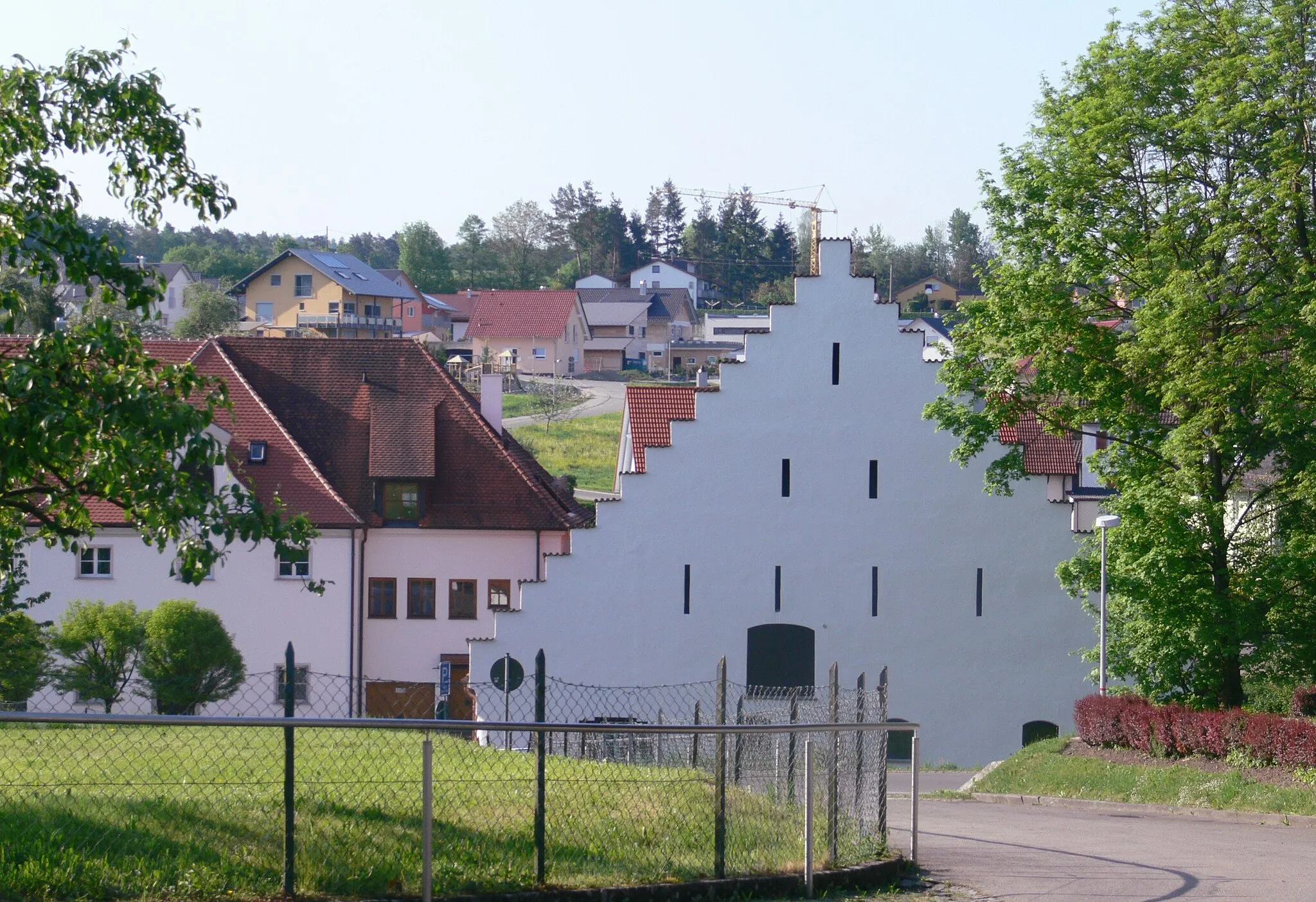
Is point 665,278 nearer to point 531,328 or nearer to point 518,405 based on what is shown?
point 531,328

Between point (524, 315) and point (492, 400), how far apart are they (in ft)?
213

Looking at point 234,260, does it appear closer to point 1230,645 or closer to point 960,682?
point 960,682

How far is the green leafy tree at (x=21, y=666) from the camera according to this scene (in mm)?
22245

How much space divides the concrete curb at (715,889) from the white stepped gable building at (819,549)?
83.6ft

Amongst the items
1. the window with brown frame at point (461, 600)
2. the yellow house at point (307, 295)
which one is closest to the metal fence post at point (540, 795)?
the window with brown frame at point (461, 600)

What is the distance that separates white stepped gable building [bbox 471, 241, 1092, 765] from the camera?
1455 inches

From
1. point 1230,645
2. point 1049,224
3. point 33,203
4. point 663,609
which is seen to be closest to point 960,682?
point 663,609

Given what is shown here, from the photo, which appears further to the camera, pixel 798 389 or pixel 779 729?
pixel 798 389

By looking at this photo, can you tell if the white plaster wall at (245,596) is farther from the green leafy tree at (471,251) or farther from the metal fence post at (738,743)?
the green leafy tree at (471,251)

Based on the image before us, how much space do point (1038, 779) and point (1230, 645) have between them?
16.1 feet

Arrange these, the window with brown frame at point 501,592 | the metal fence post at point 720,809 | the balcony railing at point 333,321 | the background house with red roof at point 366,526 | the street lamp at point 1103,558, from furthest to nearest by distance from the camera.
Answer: the balcony railing at point 333,321 < the window with brown frame at point 501,592 < the background house with red roof at point 366,526 < the street lamp at point 1103,558 < the metal fence post at point 720,809

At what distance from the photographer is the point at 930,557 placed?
3719 cm

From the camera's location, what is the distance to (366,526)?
44.8m

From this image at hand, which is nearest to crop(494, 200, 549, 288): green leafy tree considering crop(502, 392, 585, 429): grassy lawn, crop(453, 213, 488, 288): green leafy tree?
crop(453, 213, 488, 288): green leafy tree
